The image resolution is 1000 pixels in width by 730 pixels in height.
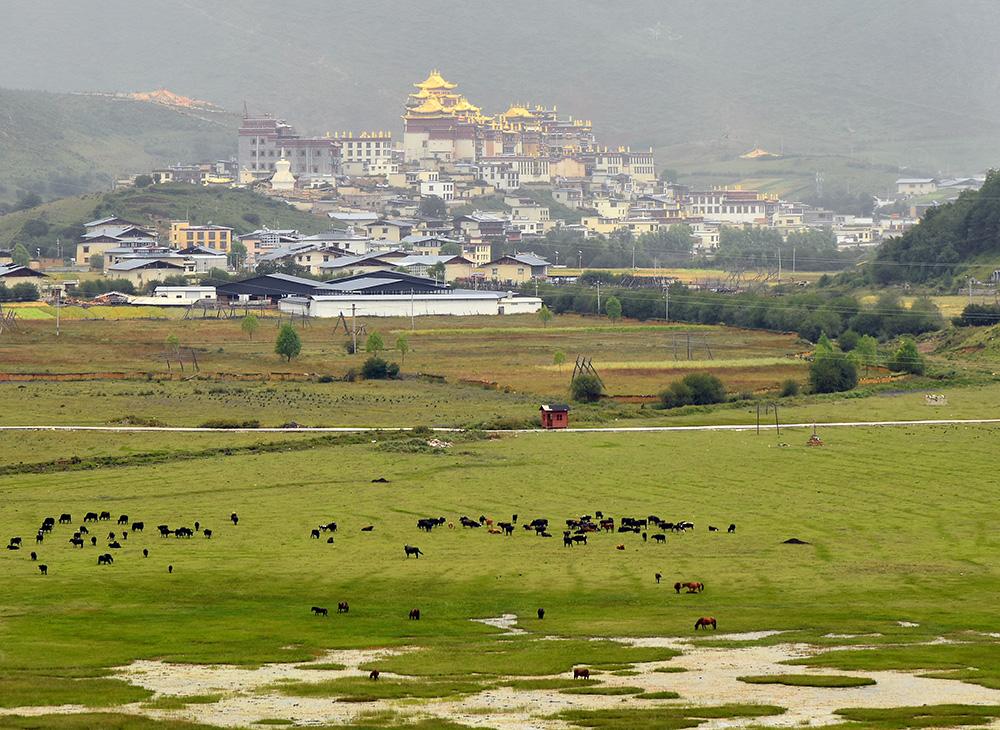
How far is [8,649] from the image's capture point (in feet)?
105

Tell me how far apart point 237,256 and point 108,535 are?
10877cm

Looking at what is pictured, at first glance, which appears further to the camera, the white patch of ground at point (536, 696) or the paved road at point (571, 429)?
the paved road at point (571, 429)

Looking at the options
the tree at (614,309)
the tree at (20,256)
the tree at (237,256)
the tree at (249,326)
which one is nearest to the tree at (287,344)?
the tree at (249,326)

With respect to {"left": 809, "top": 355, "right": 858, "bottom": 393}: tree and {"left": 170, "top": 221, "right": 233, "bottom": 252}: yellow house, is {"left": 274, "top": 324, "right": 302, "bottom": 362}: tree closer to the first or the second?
{"left": 809, "top": 355, "right": 858, "bottom": 393}: tree

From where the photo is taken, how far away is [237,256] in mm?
152000

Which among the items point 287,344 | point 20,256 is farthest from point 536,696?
point 20,256

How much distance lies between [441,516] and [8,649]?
1696 centimetres

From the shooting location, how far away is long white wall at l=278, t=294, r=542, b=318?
11962 centimetres

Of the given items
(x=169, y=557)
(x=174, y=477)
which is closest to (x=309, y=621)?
(x=169, y=557)

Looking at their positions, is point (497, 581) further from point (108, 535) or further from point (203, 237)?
point (203, 237)

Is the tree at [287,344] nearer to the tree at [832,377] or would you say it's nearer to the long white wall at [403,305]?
the tree at [832,377]

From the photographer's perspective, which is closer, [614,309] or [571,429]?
[571,429]

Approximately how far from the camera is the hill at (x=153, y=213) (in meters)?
164

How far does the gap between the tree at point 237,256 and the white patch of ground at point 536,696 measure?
4694 inches
